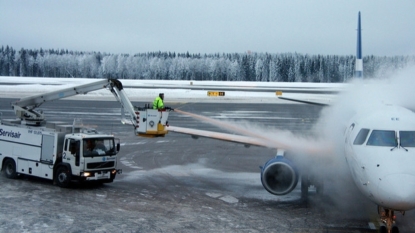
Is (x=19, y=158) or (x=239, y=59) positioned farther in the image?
(x=239, y=59)

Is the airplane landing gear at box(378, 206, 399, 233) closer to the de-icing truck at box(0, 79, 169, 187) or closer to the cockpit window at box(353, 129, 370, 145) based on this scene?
the cockpit window at box(353, 129, 370, 145)

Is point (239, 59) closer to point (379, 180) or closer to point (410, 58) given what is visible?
point (410, 58)

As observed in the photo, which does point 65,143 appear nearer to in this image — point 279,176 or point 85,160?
point 85,160

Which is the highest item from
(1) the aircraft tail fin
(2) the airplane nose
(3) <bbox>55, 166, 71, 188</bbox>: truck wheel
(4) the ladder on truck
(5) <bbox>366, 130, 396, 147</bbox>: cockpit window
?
(1) the aircraft tail fin

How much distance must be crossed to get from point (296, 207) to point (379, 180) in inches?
229

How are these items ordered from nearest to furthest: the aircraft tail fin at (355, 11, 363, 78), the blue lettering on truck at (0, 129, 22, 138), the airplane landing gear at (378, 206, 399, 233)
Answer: the airplane landing gear at (378, 206, 399, 233), the blue lettering on truck at (0, 129, 22, 138), the aircraft tail fin at (355, 11, 363, 78)

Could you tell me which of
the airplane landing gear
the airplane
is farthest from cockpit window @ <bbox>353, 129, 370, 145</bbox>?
the airplane landing gear

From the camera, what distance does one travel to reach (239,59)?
592 feet

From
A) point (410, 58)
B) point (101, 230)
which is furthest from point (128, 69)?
point (101, 230)

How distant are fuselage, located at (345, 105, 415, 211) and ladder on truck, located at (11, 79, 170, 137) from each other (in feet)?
24.5

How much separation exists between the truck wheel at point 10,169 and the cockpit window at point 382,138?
14.7 m

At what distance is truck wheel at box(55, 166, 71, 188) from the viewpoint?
1958cm

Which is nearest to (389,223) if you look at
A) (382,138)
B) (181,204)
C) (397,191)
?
(397,191)

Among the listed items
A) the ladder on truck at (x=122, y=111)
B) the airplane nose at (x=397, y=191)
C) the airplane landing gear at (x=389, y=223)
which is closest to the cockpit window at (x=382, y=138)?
the airplane nose at (x=397, y=191)
